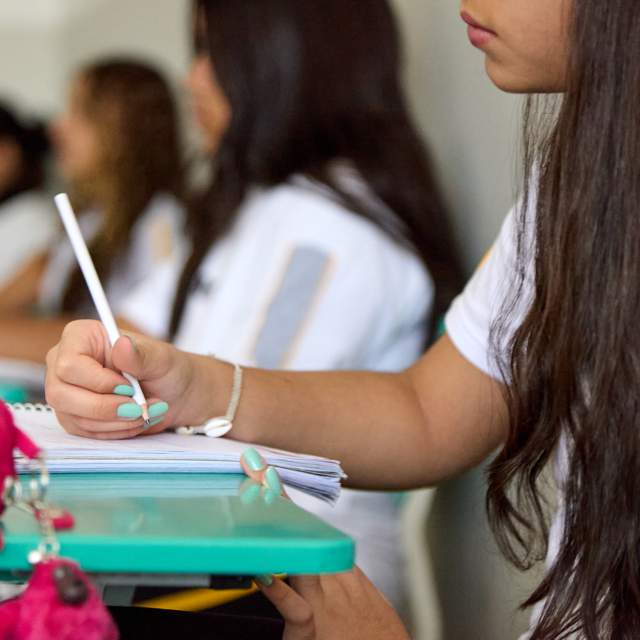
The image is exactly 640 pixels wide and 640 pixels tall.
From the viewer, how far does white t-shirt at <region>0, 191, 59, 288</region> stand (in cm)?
287

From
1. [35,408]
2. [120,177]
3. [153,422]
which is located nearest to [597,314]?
[153,422]

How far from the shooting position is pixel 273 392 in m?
0.92

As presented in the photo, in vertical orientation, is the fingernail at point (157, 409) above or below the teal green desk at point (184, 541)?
below

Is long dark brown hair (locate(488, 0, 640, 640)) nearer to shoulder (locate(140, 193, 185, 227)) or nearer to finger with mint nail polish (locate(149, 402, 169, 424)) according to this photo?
finger with mint nail polish (locate(149, 402, 169, 424))

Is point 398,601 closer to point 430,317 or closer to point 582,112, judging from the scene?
point 430,317

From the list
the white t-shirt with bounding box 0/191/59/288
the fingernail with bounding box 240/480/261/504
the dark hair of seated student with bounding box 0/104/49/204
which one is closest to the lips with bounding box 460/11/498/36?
the fingernail with bounding box 240/480/261/504

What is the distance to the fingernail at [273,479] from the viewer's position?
651mm

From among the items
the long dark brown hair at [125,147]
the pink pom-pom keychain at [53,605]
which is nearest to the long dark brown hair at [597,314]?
the pink pom-pom keychain at [53,605]

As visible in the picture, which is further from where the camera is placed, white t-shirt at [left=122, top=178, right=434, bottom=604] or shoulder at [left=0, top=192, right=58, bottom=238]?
shoulder at [left=0, top=192, right=58, bottom=238]

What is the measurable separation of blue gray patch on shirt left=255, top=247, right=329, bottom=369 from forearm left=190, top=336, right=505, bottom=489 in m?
0.47

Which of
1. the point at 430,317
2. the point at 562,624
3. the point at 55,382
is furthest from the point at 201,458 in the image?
the point at 430,317

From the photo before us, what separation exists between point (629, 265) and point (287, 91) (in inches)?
38.6

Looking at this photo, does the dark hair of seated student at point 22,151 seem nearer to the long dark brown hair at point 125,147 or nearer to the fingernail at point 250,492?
the long dark brown hair at point 125,147

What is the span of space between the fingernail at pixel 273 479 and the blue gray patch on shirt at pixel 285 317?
0.78 meters
